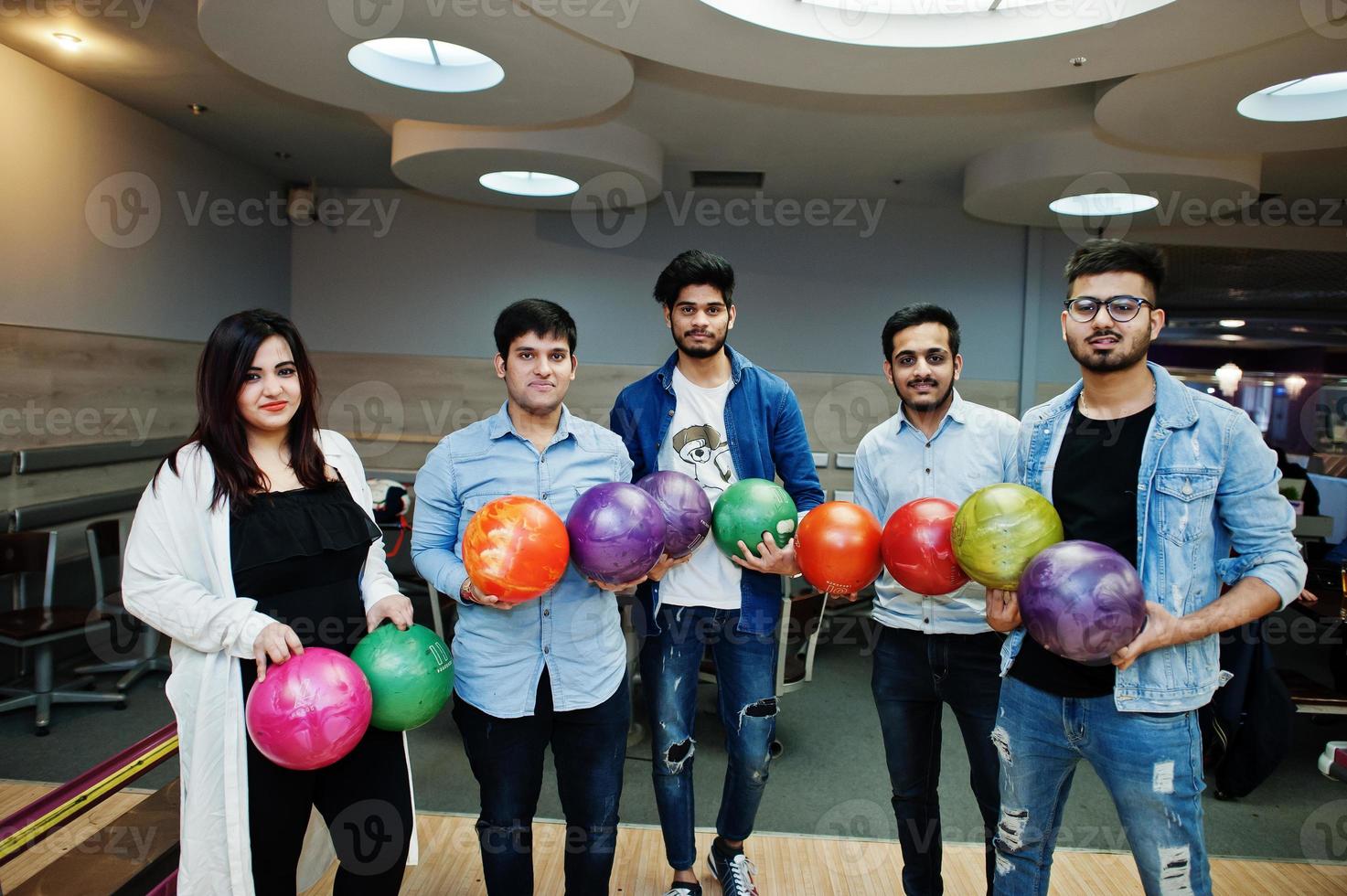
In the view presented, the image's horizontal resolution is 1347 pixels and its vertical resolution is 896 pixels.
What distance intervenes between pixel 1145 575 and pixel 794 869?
1581 mm

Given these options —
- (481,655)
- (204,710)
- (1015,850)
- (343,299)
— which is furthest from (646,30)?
(343,299)

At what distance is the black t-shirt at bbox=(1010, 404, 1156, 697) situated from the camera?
5.18 feet

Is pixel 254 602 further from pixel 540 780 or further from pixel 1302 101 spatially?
pixel 1302 101

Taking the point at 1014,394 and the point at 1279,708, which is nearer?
the point at 1279,708

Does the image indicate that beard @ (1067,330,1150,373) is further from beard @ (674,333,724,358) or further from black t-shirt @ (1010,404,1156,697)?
beard @ (674,333,724,358)

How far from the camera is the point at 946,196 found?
19.9ft

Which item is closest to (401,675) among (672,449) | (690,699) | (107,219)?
(690,699)

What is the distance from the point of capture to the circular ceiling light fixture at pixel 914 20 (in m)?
2.97

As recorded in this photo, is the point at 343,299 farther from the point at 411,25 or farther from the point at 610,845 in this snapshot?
the point at 610,845

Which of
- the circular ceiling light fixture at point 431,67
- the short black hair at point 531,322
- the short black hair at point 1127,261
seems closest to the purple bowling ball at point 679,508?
the short black hair at point 531,322

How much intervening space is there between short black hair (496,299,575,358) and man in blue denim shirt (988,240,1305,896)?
1.15m

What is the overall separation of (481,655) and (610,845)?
601 mm

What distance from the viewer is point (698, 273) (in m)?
2.07

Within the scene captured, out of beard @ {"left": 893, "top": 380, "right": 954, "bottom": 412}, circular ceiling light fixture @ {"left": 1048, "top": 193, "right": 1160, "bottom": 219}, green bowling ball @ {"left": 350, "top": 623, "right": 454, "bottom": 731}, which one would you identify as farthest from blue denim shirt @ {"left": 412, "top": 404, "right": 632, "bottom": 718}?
circular ceiling light fixture @ {"left": 1048, "top": 193, "right": 1160, "bottom": 219}
